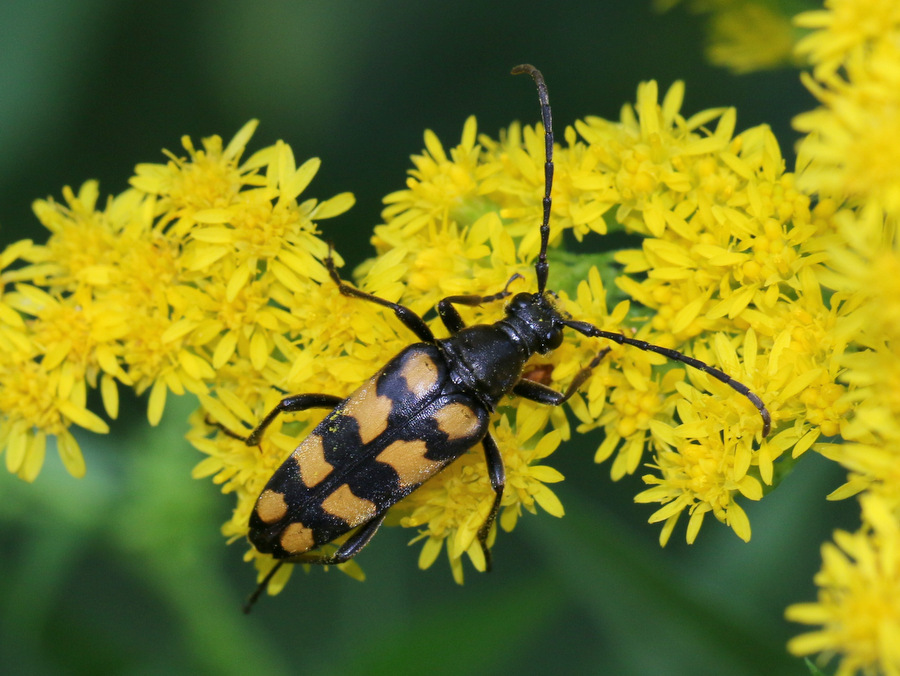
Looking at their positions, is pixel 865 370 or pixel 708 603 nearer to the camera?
→ pixel 865 370

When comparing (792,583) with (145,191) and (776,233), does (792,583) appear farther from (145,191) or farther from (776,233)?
(145,191)

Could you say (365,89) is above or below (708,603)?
above

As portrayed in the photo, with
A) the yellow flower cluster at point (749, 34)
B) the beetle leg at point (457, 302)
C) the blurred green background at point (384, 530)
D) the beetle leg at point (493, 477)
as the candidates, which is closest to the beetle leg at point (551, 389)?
the beetle leg at point (493, 477)

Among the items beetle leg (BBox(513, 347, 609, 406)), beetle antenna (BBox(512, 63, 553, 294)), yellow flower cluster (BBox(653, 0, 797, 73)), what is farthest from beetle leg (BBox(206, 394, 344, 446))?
yellow flower cluster (BBox(653, 0, 797, 73))

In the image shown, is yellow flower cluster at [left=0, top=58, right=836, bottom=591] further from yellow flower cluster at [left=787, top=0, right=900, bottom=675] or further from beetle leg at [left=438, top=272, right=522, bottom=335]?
yellow flower cluster at [left=787, top=0, right=900, bottom=675]

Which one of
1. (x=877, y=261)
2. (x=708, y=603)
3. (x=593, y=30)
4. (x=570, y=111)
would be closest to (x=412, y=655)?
(x=708, y=603)

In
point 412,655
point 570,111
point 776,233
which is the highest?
point 570,111
